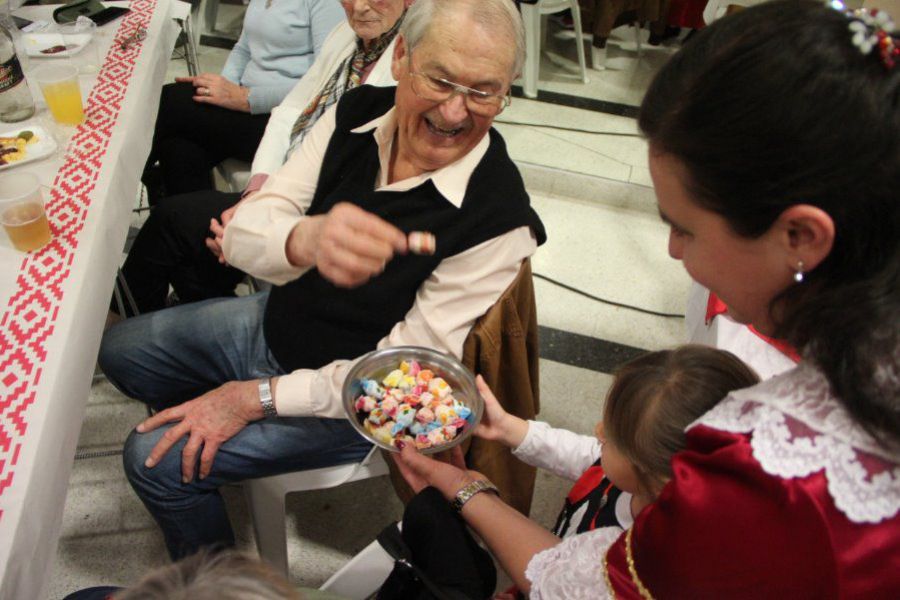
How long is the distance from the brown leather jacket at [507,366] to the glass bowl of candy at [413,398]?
0.06m

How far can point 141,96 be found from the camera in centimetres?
192

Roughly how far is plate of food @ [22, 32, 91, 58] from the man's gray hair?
1.25 metres

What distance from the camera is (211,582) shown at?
69 centimetres

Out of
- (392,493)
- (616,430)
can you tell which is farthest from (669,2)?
(616,430)

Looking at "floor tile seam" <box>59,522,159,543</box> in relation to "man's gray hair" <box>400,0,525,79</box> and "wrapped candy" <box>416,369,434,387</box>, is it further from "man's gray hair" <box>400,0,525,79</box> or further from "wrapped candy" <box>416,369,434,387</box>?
"man's gray hair" <box>400,0,525,79</box>

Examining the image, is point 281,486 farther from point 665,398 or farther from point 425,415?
point 665,398

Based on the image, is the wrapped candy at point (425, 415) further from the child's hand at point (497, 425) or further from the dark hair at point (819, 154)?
the dark hair at point (819, 154)

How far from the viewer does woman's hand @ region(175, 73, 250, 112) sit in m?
2.35

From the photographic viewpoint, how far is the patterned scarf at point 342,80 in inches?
72.9

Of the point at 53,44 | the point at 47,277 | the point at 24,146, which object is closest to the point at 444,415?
the point at 47,277

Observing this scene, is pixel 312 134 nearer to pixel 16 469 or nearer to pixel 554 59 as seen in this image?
pixel 16 469

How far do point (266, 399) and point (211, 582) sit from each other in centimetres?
75

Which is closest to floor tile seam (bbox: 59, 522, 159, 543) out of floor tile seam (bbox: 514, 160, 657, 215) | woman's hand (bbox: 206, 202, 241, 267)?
woman's hand (bbox: 206, 202, 241, 267)

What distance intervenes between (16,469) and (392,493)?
42.5 inches
